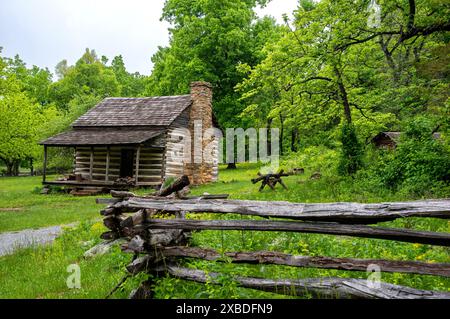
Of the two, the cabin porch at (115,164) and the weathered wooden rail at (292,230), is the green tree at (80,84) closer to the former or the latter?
the cabin porch at (115,164)

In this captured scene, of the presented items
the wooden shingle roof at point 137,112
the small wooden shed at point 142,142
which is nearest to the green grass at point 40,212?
the small wooden shed at point 142,142

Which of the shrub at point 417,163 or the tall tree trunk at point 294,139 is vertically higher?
the tall tree trunk at point 294,139

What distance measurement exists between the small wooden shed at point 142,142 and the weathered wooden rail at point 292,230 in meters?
17.0

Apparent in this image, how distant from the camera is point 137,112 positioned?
2539 centimetres

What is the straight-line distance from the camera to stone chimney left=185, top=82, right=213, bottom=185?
24688mm

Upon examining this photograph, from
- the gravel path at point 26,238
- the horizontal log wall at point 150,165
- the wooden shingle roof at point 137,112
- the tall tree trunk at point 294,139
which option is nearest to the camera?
the gravel path at point 26,238

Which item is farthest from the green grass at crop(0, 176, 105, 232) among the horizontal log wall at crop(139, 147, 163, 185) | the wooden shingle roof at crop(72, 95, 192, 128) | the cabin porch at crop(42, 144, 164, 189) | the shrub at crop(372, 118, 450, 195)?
the shrub at crop(372, 118, 450, 195)

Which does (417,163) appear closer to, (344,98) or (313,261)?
(344,98)

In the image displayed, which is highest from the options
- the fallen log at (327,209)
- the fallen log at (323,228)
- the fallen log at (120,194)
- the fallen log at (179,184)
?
the fallen log at (179,184)

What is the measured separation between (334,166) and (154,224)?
13088mm

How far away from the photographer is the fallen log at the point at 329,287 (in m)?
3.31

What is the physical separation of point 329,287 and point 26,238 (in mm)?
8177

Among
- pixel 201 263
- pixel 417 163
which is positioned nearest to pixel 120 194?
pixel 201 263
